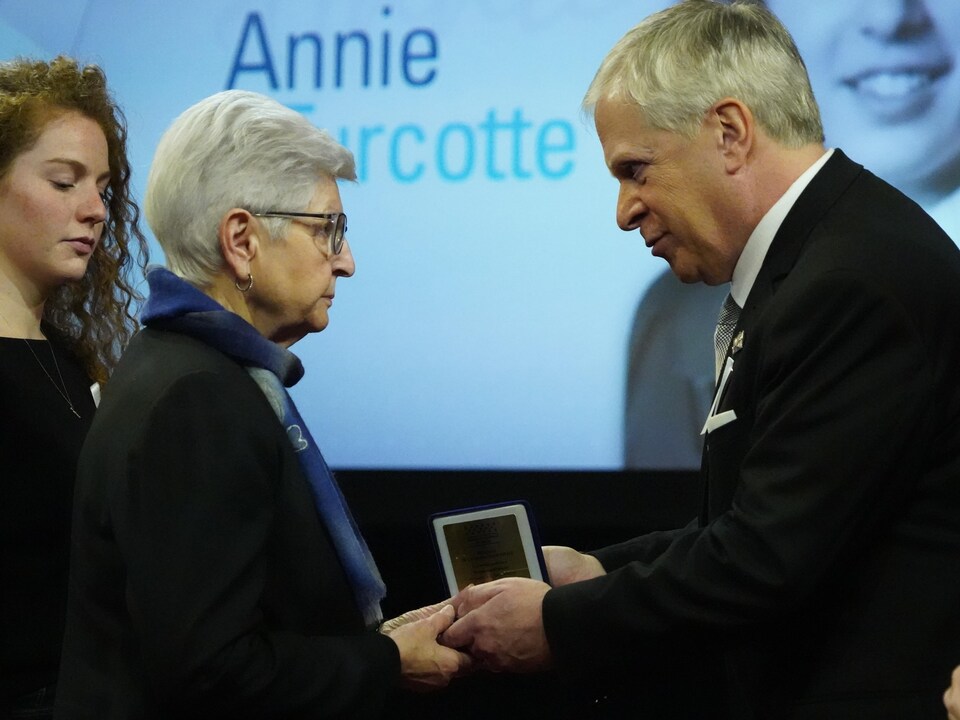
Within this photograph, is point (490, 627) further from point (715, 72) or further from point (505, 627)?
point (715, 72)

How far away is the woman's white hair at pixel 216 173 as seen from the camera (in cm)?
178

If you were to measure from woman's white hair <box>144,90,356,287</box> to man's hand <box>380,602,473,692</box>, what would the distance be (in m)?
0.60

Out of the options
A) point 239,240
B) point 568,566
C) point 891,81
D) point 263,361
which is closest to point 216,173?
point 239,240

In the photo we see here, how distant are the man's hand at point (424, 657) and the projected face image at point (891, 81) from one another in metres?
1.87

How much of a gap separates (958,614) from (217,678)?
99cm

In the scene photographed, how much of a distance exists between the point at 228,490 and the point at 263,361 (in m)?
0.25

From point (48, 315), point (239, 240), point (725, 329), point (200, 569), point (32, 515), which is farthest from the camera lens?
point (48, 315)

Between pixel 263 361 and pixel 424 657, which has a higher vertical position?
pixel 263 361

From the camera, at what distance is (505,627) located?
202 cm

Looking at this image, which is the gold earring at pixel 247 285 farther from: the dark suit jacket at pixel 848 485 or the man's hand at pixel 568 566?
the man's hand at pixel 568 566

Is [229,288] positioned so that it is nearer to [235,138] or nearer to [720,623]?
[235,138]

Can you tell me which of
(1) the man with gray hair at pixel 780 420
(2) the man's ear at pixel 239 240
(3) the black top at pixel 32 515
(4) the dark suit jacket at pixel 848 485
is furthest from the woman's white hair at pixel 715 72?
(3) the black top at pixel 32 515

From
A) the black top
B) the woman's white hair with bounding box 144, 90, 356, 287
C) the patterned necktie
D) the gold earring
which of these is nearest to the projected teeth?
the patterned necktie

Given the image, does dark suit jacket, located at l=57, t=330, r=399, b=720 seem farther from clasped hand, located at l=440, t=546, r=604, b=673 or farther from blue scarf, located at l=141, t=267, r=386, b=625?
clasped hand, located at l=440, t=546, r=604, b=673
